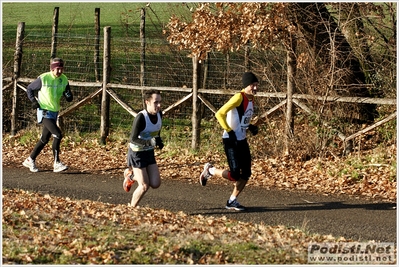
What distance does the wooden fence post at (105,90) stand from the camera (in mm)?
17406

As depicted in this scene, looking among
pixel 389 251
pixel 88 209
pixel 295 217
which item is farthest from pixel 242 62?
pixel 389 251

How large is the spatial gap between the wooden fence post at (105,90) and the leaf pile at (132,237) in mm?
6802

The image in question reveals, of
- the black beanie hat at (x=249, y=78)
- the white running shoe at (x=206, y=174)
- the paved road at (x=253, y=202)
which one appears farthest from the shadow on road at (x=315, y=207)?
the black beanie hat at (x=249, y=78)

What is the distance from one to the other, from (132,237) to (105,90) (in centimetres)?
911

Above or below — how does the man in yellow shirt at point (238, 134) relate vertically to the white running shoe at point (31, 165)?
above

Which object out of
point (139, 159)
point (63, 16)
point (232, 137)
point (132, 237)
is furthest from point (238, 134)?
point (63, 16)

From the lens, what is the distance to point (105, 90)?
17484 millimetres

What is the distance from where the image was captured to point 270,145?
15570mm

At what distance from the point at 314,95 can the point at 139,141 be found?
5.05 metres

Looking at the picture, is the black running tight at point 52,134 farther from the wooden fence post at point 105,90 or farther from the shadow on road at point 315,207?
the shadow on road at point 315,207

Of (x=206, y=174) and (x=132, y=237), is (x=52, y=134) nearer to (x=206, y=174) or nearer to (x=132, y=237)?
(x=206, y=174)

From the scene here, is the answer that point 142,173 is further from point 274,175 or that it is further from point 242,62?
point 242,62

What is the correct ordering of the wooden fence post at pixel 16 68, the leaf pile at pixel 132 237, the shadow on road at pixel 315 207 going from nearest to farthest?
the leaf pile at pixel 132 237 → the shadow on road at pixel 315 207 → the wooden fence post at pixel 16 68

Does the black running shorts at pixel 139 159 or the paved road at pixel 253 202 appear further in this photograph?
the black running shorts at pixel 139 159
